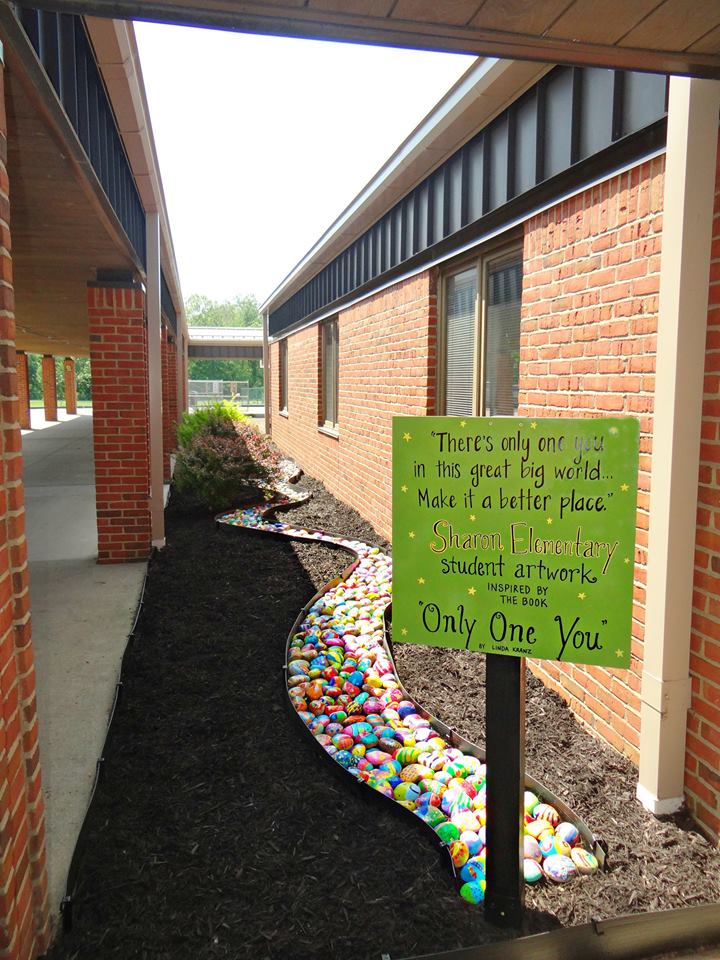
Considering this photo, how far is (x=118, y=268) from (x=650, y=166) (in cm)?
490

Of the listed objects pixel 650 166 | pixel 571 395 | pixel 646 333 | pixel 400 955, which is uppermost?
pixel 650 166

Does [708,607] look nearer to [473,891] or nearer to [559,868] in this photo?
[559,868]

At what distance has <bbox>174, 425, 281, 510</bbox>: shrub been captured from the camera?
9.13 metres

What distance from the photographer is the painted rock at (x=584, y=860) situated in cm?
258

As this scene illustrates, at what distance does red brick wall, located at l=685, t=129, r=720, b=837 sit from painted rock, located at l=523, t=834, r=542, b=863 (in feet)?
2.15

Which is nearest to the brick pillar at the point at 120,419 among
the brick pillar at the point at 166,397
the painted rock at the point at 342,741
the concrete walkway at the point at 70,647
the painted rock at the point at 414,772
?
the concrete walkway at the point at 70,647

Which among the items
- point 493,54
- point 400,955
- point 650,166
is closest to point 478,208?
point 650,166

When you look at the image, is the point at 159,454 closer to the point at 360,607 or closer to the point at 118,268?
the point at 118,268

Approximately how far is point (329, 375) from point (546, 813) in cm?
940

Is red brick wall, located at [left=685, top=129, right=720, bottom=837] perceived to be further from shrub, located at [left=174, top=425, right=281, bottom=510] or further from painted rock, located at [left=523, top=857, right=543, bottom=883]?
shrub, located at [left=174, top=425, right=281, bottom=510]

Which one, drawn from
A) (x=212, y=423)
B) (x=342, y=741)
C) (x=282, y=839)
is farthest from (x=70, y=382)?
(x=282, y=839)

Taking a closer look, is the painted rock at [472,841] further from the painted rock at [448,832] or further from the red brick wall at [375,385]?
the red brick wall at [375,385]

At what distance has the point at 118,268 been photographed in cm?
652

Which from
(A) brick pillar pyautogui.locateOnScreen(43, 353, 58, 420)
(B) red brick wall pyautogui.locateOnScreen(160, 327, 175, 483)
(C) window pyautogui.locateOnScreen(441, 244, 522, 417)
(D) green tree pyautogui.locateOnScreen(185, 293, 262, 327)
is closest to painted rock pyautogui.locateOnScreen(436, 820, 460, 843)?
(C) window pyautogui.locateOnScreen(441, 244, 522, 417)
